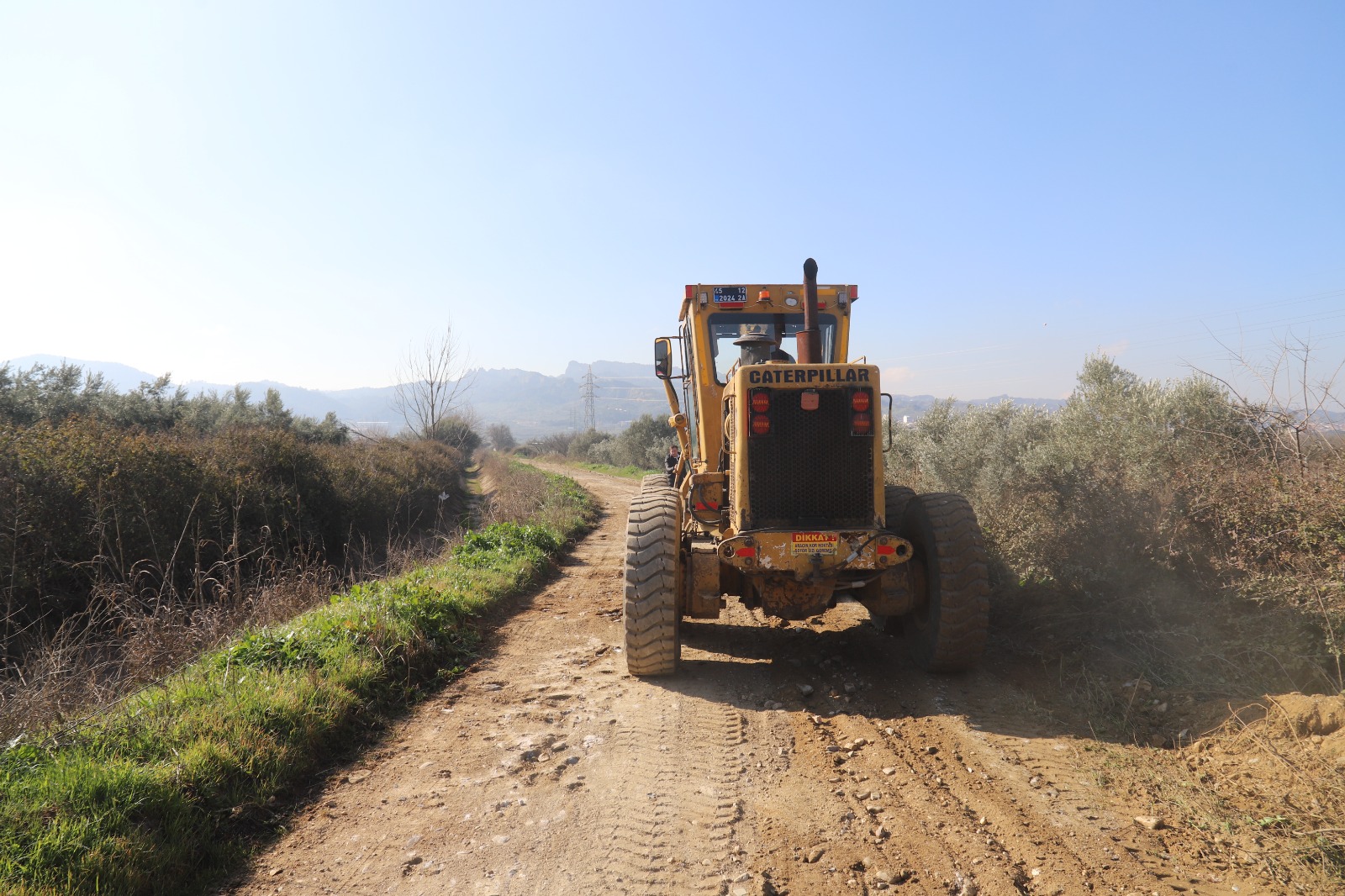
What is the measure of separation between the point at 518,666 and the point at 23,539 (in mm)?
5888

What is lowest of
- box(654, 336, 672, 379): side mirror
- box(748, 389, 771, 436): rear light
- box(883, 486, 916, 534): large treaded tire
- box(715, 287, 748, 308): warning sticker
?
box(883, 486, 916, 534): large treaded tire

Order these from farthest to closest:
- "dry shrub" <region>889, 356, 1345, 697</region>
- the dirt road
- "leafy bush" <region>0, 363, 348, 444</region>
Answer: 1. "leafy bush" <region>0, 363, 348, 444</region>
2. "dry shrub" <region>889, 356, 1345, 697</region>
3. the dirt road

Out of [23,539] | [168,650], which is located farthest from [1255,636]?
[23,539]

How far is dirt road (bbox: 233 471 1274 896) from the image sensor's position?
2.89 m

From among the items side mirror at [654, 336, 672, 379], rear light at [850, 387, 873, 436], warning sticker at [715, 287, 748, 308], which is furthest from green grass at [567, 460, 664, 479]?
rear light at [850, 387, 873, 436]

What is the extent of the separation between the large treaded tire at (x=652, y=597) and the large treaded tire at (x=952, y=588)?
6.35ft

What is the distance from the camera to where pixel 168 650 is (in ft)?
17.3

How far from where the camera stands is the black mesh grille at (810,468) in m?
5.12

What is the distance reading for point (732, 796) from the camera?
355cm

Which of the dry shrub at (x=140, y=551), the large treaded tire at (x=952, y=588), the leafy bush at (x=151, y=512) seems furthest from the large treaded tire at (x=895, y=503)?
the leafy bush at (x=151, y=512)

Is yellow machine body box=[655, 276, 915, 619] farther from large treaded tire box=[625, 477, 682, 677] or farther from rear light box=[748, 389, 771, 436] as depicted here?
large treaded tire box=[625, 477, 682, 677]

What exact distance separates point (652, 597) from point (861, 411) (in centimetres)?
209

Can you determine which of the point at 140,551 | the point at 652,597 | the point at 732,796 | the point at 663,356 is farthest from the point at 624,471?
the point at 732,796

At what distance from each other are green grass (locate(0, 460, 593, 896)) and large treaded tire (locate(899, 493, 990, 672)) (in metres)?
3.77
